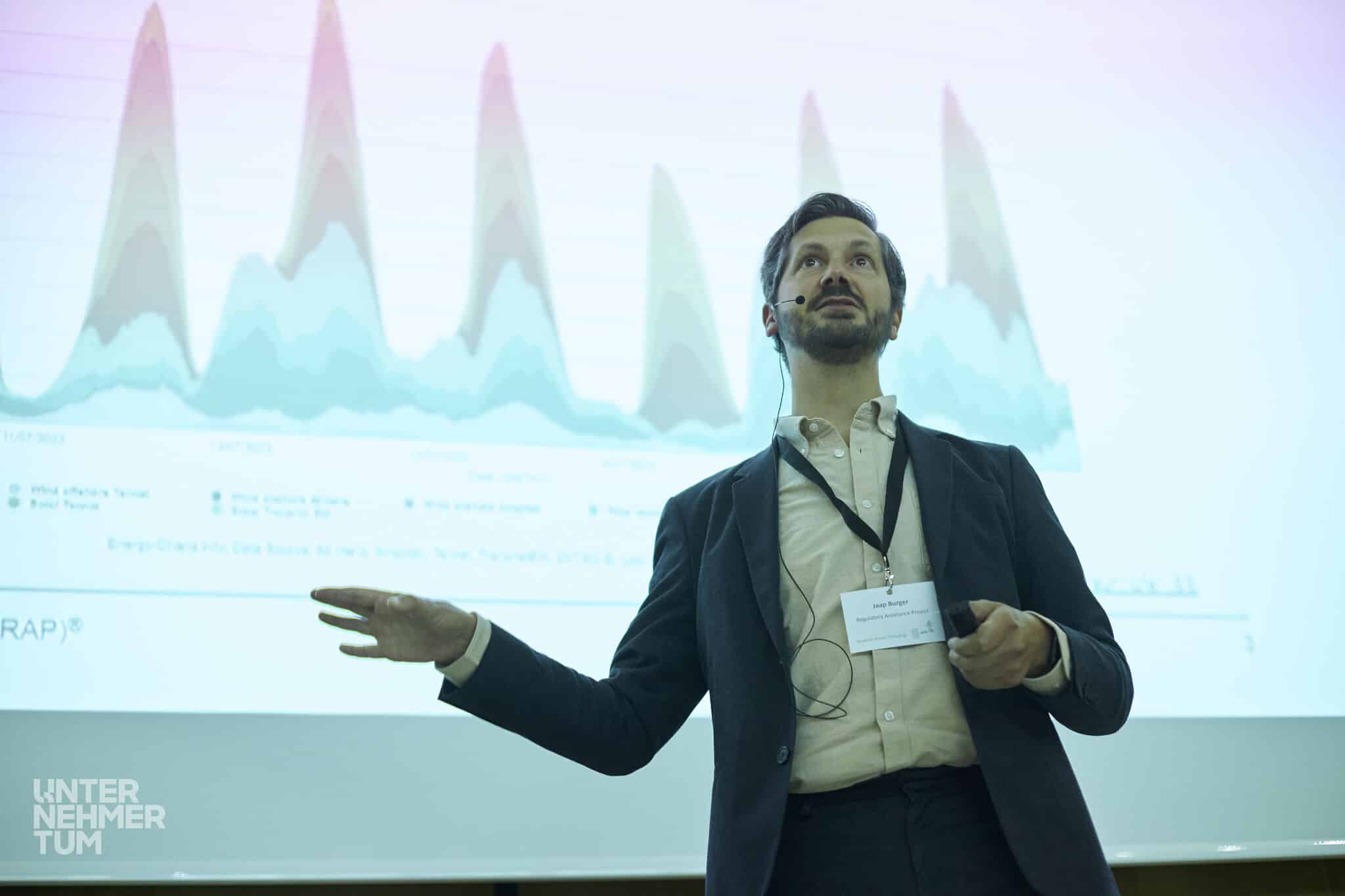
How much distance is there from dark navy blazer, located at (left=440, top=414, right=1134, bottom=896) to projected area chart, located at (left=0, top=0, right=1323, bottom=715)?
0.73m

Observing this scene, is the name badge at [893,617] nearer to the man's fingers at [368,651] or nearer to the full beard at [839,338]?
the full beard at [839,338]

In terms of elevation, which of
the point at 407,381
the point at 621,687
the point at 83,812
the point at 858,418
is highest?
the point at 407,381

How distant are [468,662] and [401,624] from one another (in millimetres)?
98

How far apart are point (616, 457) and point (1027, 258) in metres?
1.18

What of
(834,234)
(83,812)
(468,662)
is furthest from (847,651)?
(83,812)

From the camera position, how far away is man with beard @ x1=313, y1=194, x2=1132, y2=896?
1139mm

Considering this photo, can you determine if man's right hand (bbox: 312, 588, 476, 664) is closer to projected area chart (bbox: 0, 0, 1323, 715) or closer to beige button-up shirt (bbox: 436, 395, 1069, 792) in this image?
beige button-up shirt (bbox: 436, 395, 1069, 792)

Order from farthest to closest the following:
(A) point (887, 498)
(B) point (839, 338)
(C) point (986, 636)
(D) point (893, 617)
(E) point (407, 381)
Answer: (E) point (407, 381) < (B) point (839, 338) < (A) point (887, 498) < (D) point (893, 617) < (C) point (986, 636)

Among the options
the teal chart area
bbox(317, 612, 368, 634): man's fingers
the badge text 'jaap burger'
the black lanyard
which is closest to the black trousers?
the black lanyard

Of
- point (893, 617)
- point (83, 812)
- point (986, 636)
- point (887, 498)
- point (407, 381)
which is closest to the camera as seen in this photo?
point (986, 636)

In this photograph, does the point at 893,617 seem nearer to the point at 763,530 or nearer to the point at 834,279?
the point at 763,530

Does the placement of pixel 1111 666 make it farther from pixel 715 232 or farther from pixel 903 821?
pixel 715 232

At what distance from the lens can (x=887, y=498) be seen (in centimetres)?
138

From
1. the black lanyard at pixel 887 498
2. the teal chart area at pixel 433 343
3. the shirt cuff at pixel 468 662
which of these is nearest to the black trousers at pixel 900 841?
the black lanyard at pixel 887 498
